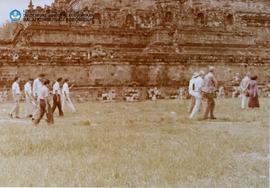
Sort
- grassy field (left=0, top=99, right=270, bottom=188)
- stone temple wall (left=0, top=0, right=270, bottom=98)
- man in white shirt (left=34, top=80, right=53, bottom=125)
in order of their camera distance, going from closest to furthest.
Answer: grassy field (left=0, top=99, right=270, bottom=188) < man in white shirt (left=34, top=80, right=53, bottom=125) < stone temple wall (left=0, top=0, right=270, bottom=98)

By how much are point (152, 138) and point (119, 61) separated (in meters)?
13.8

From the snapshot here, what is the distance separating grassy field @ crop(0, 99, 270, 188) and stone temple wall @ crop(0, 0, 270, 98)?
32.8 feet

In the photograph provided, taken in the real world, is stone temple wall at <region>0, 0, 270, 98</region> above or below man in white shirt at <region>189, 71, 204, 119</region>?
above

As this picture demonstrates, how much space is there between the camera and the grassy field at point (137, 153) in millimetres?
8273

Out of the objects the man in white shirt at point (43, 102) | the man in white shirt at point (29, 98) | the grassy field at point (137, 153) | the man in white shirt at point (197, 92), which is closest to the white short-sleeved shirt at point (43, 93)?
the man in white shirt at point (43, 102)

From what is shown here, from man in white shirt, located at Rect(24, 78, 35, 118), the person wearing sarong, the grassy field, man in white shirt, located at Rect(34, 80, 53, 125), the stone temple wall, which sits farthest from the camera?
the stone temple wall

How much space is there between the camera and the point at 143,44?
102 feet

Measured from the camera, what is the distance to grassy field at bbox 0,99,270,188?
8.27m

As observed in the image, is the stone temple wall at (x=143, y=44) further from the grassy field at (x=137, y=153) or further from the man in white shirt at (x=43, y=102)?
the grassy field at (x=137, y=153)

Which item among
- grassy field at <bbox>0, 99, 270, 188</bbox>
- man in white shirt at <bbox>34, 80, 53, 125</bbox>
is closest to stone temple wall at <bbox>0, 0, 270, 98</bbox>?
man in white shirt at <bbox>34, 80, 53, 125</bbox>

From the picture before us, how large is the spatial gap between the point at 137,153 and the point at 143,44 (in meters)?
21.5

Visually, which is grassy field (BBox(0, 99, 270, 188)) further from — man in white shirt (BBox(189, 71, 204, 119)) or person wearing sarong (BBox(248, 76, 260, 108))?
person wearing sarong (BBox(248, 76, 260, 108))

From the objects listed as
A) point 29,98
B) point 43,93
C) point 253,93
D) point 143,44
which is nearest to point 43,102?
point 43,93

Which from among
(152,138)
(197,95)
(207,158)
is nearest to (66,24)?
(197,95)
